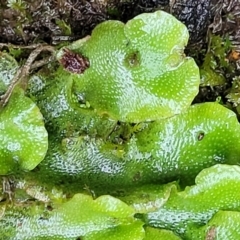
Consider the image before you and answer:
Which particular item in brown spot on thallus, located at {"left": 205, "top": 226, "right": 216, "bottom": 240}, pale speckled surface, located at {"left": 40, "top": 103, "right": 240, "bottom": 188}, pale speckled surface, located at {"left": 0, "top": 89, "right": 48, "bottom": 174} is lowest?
brown spot on thallus, located at {"left": 205, "top": 226, "right": 216, "bottom": 240}

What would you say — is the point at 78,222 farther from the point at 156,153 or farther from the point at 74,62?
the point at 74,62

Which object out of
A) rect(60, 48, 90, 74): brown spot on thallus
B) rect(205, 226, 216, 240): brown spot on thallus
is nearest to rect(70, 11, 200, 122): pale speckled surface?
rect(60, 48, 90, 74): brown spot on thallus

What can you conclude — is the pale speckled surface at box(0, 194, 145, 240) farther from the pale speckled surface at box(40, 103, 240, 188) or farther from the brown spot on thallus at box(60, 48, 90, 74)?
the brown spot on thallus at box(60, 48, 90, 74)

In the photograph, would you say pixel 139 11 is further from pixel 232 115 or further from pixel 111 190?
pixel 111 190

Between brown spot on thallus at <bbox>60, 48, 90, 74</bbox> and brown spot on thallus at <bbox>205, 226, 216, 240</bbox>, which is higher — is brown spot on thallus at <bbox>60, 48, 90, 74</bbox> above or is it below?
above

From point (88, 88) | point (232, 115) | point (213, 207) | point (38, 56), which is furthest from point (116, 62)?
point (213, 207)

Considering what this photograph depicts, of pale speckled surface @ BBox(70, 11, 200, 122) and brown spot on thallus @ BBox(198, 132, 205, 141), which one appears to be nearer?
pale speckled surface @ BBox(70, 11, 200, 122)

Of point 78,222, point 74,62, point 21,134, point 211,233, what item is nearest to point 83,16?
point 74,62

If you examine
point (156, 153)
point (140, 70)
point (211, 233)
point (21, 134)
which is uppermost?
point (140, 70)

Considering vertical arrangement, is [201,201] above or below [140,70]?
below
